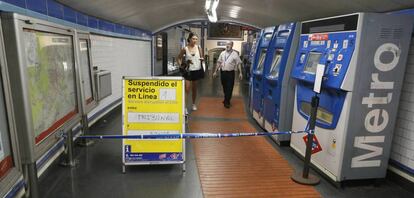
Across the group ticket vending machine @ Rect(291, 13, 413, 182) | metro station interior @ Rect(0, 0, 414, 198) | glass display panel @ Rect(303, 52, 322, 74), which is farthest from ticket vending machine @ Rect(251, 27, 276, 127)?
ticket vending machine @ Rect(291, 13, 413, 182)

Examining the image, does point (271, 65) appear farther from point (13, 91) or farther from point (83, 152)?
point (13, 91)

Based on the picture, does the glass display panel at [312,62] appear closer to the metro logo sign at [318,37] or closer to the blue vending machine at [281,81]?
the metro logo sign at [318,37]

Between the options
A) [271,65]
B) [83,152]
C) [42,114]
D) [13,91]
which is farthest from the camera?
[271,65]

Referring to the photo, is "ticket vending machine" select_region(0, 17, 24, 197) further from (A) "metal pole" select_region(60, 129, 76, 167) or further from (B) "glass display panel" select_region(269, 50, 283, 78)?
(B) "glass display panel" select_region(269, 50, 283, 78)

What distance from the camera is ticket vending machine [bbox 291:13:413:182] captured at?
277cm

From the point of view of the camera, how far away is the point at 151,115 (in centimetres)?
329

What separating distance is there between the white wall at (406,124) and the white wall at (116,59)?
443 cm

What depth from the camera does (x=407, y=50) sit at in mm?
2857

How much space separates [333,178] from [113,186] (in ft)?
7.78

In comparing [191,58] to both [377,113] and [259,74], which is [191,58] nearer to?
[259,74]

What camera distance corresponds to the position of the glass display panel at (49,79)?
202cm

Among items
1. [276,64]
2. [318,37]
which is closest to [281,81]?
[276,64]

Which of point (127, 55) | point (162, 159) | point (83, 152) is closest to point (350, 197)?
point (162, 159)

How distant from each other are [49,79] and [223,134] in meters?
A: 1.68
